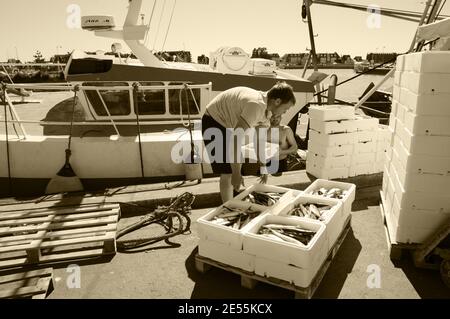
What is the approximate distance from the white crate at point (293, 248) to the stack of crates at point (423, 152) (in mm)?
1167

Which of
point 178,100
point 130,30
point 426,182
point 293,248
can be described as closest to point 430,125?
point 426,182

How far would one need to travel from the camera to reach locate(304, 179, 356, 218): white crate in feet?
15.7

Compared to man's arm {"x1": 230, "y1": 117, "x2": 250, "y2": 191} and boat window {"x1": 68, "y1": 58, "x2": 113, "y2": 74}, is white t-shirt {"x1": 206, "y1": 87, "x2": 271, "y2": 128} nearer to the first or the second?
man's arm {"x1": 230, "y1": 117, "x2": 250, "y2": 191}

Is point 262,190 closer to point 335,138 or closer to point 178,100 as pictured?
point 335,138

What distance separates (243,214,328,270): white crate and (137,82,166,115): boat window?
5.79 metres

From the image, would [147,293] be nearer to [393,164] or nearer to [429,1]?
[393,164]

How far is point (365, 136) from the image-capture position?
6.41m

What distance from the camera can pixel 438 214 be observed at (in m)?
4.07

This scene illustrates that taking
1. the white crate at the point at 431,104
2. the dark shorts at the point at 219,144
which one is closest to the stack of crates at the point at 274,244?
the dark shorts at the point at 219,144

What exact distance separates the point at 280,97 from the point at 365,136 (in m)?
2.99

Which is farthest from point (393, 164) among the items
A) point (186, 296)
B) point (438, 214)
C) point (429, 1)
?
point (429, 1)

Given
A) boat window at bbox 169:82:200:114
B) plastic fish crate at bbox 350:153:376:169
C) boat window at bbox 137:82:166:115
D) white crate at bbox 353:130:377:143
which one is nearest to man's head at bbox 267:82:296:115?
white crate at bbox 353:130:377:143

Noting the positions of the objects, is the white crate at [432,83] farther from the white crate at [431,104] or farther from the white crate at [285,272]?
the white crate at [285,272]
